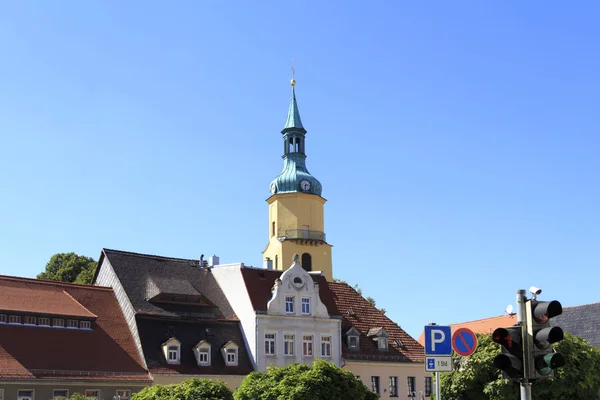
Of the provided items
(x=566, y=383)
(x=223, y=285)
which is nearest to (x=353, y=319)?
(x=223, y=285)

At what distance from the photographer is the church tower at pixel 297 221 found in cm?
9406

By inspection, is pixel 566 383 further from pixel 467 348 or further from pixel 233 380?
pixel 233 380

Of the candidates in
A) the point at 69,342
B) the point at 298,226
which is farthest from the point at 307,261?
the point at 69,342

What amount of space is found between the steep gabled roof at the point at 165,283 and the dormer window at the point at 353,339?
870 centimetres

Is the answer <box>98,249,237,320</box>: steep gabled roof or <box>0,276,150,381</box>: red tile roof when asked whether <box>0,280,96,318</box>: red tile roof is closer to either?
<box>0,276,150,381</box>: red tile roof

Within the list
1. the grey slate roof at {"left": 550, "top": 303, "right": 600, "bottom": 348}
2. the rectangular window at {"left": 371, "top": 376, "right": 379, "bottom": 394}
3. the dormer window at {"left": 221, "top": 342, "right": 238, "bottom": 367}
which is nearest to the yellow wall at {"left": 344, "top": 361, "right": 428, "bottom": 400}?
the rectangular window at {"left": 371, "top": 376, "right": 379, "bottom": 394}

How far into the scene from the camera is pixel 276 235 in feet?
313

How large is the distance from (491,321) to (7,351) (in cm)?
5154

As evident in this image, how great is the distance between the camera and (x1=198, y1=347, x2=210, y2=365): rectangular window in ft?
181

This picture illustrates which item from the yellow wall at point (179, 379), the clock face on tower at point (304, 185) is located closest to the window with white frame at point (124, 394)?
the yellow wall at point (179, 379)

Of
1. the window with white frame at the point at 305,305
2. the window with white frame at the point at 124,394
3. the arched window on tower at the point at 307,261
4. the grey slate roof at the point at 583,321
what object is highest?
the arched window on tower at the point at 307,261

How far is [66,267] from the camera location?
259 ft

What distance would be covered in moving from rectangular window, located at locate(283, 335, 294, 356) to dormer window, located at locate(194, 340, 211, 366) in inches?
242

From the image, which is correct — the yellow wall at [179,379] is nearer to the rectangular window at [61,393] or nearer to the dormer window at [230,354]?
the dormer window at [230,354]
